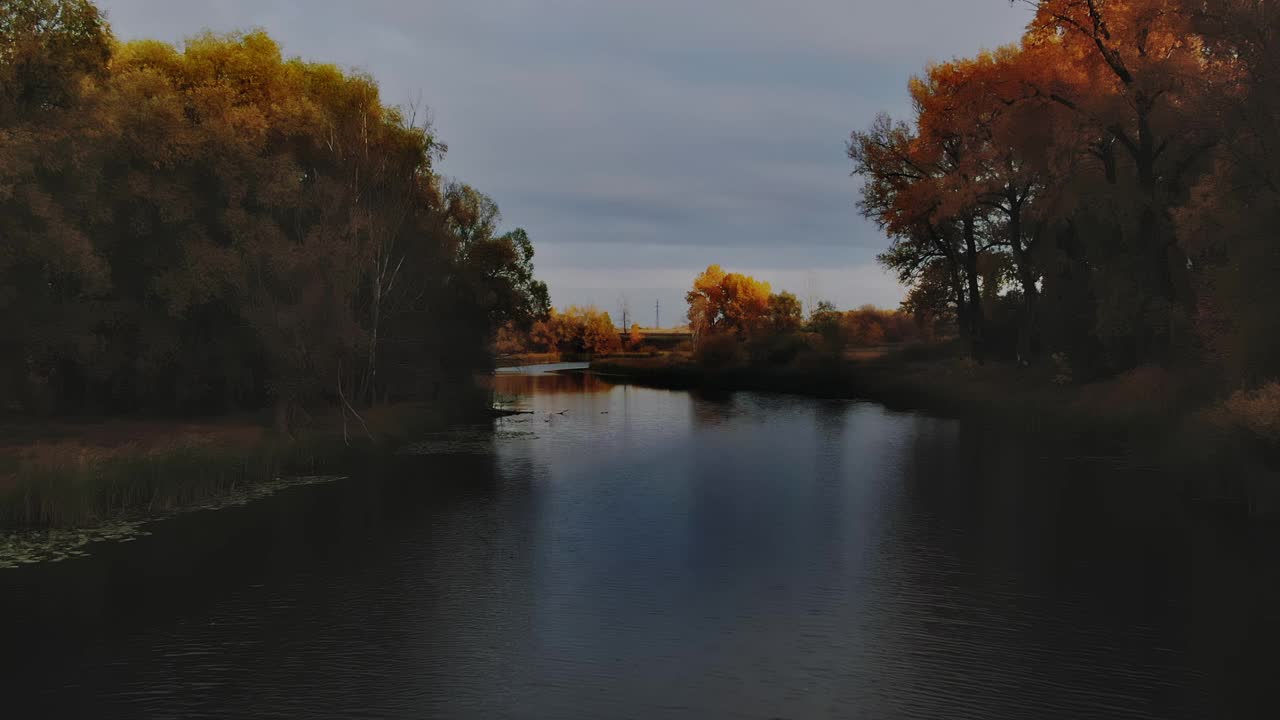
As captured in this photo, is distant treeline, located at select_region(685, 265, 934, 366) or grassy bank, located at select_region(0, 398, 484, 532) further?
distant treeline, located at select_region(685, 265, 934, 366)

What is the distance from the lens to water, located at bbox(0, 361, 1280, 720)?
1089 cm

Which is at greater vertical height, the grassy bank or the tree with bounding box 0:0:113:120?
the tree with bounding box 0:0:113:120

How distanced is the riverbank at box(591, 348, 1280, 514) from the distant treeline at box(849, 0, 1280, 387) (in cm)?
164

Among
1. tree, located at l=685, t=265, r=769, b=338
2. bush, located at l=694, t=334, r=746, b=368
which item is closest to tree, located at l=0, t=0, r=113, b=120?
bush, located at l=694, t=334, r=746, b=368

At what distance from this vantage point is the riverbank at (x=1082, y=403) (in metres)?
22.2

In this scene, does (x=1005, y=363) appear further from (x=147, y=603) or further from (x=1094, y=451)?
(x=147, y=603)

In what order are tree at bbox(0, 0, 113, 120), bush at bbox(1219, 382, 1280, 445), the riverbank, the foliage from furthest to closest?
the foliage, tree at bbox(0, 0, 113, 120), the riverbank, bush at bbox(1219, 382, 1280, 445)

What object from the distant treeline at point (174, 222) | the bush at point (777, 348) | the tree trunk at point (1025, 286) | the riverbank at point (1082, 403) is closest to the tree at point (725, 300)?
the bush at point (777, 348)

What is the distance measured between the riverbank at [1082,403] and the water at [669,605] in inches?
69.0

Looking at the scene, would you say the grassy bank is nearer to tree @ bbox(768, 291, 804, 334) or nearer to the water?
the water

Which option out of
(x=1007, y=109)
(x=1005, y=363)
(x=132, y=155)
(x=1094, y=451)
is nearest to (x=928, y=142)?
(x=1007, y=109)

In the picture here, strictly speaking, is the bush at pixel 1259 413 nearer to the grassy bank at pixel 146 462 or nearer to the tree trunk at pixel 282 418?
the grassy bank at pixel 146 462

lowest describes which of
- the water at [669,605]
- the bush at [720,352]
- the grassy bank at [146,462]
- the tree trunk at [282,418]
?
the water at [669,605]

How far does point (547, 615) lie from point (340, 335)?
20272mm
